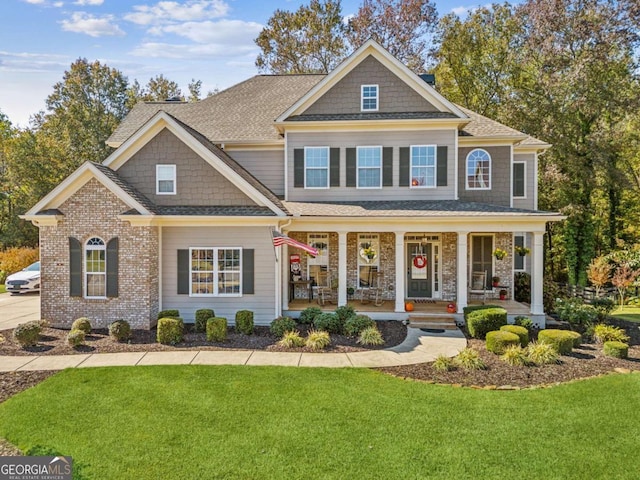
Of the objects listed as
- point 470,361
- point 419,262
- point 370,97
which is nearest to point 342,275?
point 419,262

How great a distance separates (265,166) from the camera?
1606 cm

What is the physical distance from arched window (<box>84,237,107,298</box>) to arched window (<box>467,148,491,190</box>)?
43.7 feet

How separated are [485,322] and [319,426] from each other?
719 cm

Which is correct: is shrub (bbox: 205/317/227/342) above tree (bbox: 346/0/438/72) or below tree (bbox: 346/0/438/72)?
below

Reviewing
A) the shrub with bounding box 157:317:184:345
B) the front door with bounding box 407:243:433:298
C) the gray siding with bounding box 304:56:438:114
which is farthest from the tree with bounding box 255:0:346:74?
the shrub with bounding box 157:317:184:345

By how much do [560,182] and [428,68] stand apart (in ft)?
39.1

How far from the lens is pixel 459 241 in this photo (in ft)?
44.0

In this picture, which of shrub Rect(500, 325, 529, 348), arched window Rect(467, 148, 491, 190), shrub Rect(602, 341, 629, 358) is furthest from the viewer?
arched window Rect(467, 148, 491, 190)

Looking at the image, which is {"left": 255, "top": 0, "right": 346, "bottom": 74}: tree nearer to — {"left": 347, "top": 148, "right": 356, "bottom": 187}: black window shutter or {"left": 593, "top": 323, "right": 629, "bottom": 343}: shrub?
{"left": 347, "top": 148, "right": 356, "bottom": 187}: black window shutter

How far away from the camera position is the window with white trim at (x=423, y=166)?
48.6 feet

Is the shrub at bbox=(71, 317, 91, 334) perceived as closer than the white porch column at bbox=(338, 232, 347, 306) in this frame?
Yes

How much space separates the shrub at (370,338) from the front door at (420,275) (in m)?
5.24

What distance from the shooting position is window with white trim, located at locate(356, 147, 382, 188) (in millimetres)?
15023

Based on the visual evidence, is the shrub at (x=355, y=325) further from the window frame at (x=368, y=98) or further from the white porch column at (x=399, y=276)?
the window frame at (x=368, y=98)
